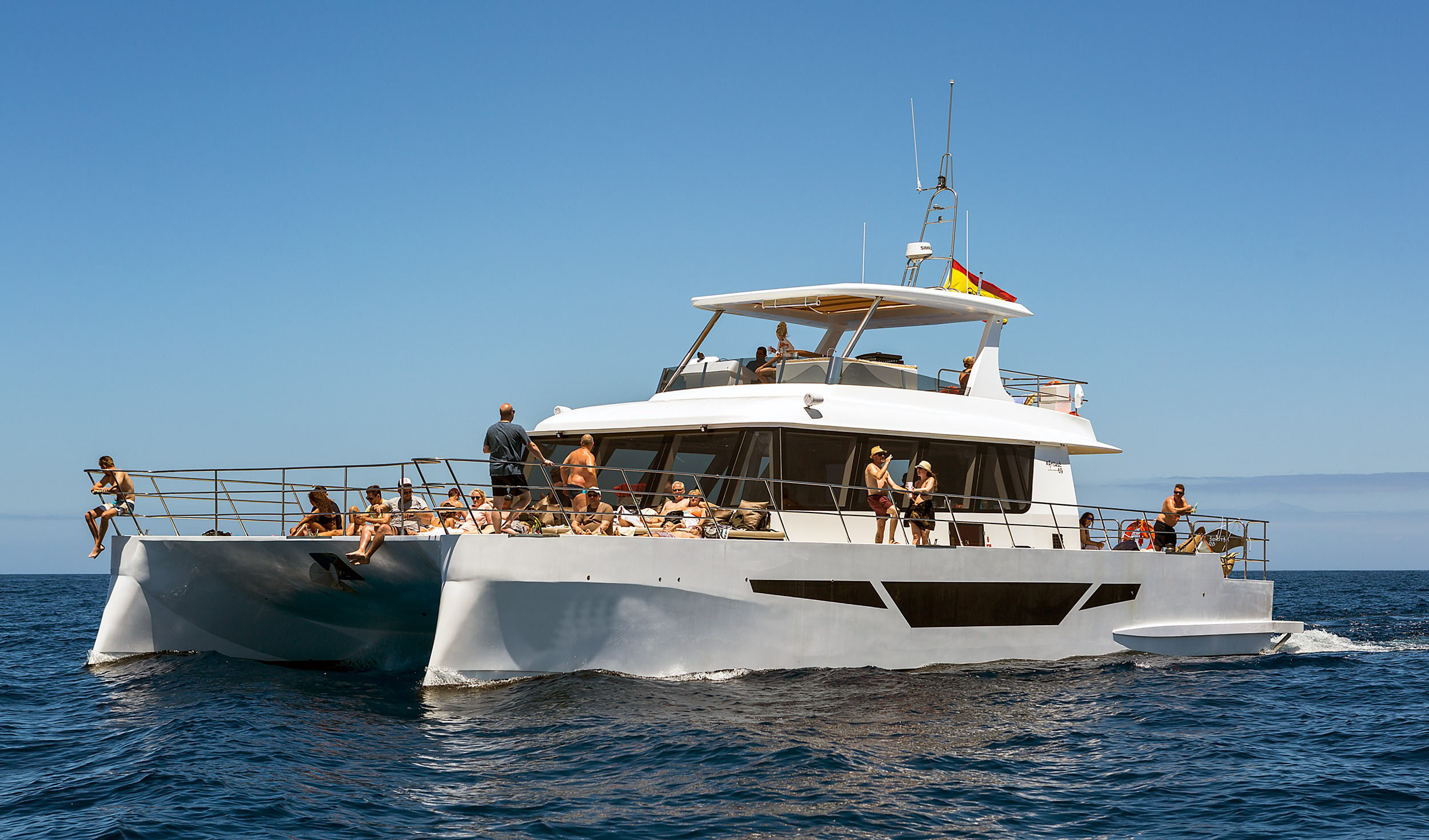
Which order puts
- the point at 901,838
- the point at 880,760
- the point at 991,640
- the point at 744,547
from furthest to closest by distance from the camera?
the point at 991,640
the point at 744,547
the point at 880,760
the point at 901,838

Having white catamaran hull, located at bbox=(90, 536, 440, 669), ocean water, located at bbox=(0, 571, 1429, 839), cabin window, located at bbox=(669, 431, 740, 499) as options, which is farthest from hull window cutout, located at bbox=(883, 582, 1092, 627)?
white catamaran hull, located at bbox=(90, 536, 440, 669)

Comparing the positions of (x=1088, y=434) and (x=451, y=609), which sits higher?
(x=1088, y=434)

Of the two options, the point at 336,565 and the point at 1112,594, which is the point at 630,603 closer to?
the point at 336,565

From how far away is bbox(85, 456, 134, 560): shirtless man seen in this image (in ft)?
40.0

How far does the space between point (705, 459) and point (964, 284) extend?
584 centimetres

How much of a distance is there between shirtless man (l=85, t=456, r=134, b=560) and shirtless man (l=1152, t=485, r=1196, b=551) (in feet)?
38.9

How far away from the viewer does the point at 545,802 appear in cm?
711

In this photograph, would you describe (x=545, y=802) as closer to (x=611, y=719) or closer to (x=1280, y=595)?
(x=611, y=719)

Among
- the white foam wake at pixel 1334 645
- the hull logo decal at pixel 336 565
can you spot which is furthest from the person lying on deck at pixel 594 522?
the white foam wake at pixel 1334 645

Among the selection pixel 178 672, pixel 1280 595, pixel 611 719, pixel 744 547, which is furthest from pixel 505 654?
pixel 1280 595

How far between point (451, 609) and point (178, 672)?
3928mm

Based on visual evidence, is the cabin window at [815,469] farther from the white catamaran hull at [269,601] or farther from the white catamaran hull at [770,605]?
the white catamaran hull at [269,601]

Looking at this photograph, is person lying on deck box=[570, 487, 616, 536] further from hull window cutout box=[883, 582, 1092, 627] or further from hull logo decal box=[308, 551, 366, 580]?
hull window cutout box=[883, 582, 1092, 627]

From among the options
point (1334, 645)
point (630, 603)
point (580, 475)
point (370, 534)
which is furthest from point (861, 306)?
point (1334, 645)
